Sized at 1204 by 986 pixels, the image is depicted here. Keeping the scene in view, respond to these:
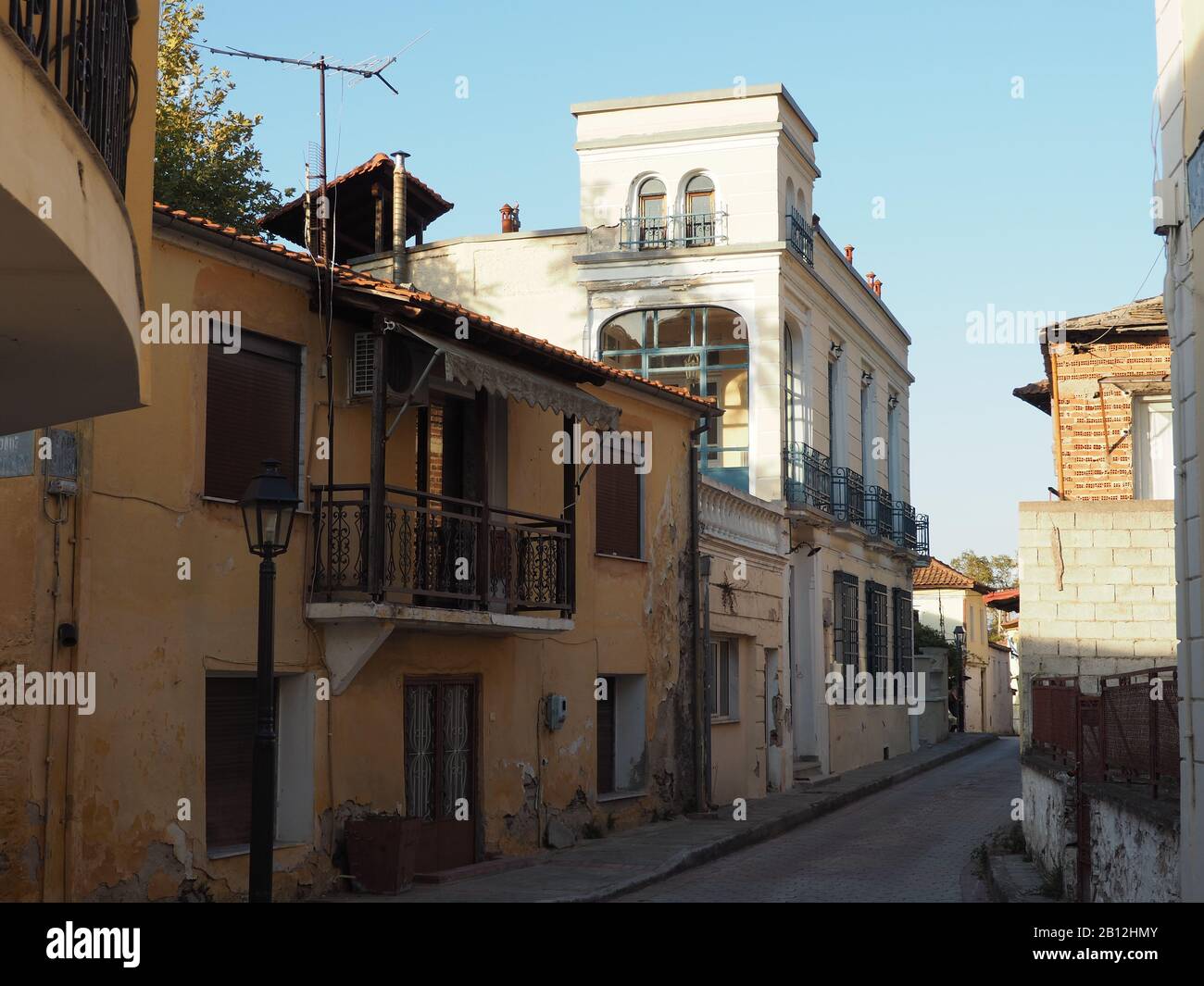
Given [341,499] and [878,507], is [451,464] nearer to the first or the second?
[341,499]

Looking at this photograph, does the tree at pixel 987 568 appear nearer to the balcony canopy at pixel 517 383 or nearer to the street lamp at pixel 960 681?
the street lamp at pixel 960 681

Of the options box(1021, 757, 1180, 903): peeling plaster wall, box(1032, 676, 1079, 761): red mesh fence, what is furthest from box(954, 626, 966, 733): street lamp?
box(1021, 757, 1180, 903): peeling plaster wall

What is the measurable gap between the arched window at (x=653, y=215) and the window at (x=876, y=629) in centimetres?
932

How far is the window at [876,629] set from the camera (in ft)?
101

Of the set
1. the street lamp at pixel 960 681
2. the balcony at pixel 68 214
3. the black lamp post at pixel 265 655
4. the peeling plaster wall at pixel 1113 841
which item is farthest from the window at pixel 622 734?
the street lamp at pixel 960 681

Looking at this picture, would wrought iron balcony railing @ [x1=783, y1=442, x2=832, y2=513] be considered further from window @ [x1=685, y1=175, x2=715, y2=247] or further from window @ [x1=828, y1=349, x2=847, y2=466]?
window @ [x1=685, y1=175, x2=715, y2=247]

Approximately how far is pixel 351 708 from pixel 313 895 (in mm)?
1676

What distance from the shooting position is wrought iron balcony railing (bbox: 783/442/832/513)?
2497 centimetres

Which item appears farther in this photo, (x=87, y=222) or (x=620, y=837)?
(x=620, y=837)

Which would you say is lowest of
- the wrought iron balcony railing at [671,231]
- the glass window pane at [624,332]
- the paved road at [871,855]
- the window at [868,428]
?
the paved road at [871,855]

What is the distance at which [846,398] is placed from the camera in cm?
2869

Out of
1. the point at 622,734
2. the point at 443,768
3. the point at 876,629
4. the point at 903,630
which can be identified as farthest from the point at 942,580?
the point at 443,768

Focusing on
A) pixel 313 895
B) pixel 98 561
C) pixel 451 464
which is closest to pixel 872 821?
pixel 451 464

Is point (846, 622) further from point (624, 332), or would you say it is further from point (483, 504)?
point (483, 504)
